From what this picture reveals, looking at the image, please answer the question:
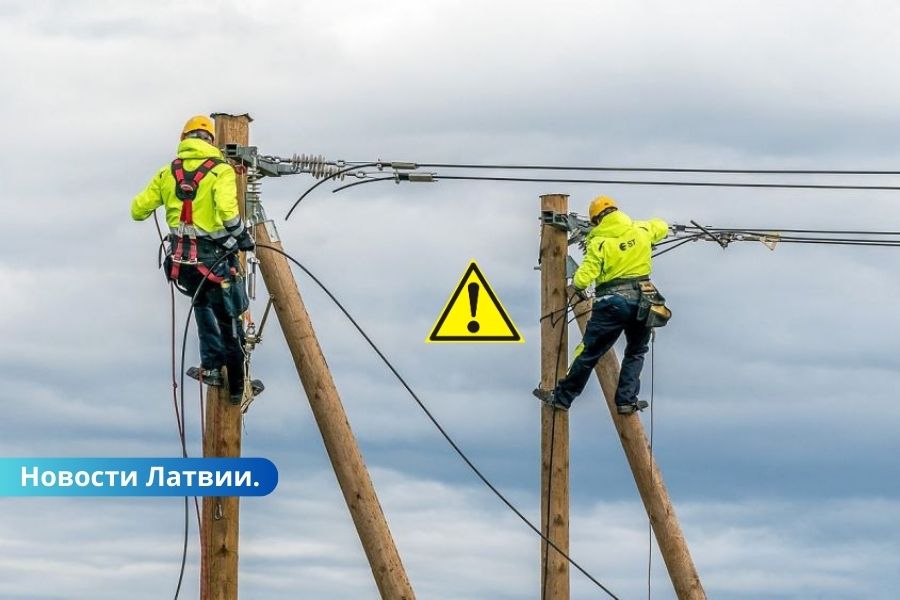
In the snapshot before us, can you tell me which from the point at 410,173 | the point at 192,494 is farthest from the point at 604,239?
the point at 192,494

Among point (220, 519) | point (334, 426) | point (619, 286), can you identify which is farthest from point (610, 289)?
point (220, 519)

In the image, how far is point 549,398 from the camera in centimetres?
1880

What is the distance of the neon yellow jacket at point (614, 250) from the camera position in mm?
18578

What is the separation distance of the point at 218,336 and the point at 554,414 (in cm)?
360

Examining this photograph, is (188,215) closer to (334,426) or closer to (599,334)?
(334,426)

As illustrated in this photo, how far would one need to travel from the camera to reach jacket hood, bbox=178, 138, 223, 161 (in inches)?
651

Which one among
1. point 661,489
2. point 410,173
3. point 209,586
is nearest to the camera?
point 209,586

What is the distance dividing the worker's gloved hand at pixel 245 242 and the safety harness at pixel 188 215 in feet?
1.03

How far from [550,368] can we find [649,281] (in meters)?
1.21

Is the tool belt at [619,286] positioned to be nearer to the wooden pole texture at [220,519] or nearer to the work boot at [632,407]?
the work boot at [632,407]

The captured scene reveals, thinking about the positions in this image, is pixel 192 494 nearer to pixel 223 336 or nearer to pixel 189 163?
pixel 223 336

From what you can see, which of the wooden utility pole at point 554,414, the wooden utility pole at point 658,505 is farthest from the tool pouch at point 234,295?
the wooden utility pole at point 658,505

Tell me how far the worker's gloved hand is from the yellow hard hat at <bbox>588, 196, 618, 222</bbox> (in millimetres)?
3584

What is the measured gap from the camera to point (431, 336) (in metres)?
17.1
